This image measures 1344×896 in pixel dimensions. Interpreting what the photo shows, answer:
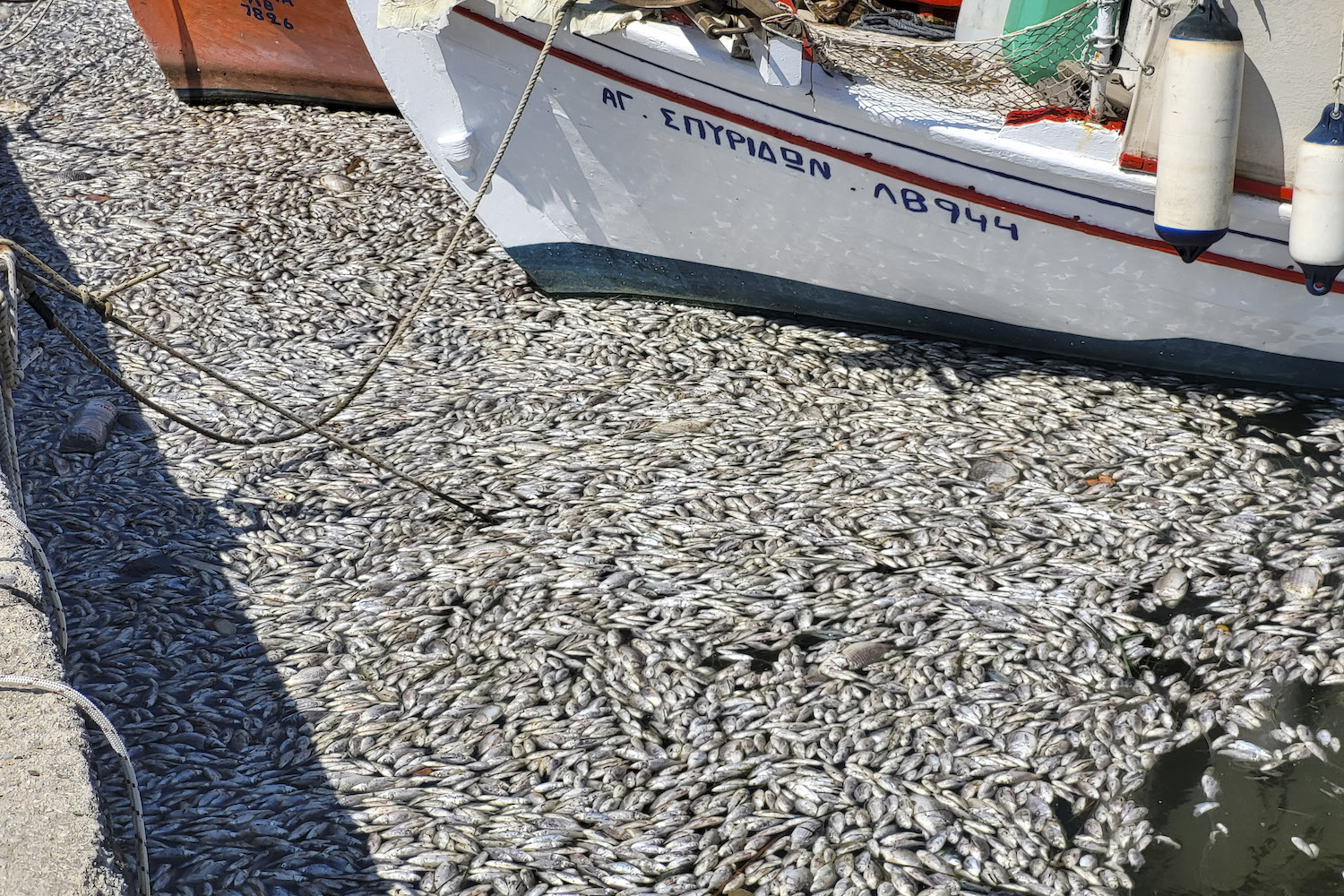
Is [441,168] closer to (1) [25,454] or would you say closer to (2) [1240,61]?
(1) [25,454]

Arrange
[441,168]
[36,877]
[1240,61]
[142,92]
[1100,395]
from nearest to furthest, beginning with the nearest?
[36,877], [1240,61], [1100,395], [441,168], [142,92]

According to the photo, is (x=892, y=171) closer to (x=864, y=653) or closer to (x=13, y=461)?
(x=864, y=653)

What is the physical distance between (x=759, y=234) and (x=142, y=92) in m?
7.91

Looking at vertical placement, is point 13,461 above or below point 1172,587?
above

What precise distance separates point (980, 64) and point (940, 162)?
0.90 metres

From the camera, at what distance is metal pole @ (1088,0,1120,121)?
5.66 meters

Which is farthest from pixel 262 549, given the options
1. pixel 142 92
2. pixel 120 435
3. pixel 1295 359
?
pixel 142 92

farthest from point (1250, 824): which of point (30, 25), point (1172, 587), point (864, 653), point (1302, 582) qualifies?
point (30, 25)

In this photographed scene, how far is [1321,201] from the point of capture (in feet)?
17.1

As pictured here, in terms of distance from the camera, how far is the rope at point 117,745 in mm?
3309

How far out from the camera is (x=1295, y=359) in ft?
20.8

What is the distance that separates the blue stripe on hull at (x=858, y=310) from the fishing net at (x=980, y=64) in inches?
49.1

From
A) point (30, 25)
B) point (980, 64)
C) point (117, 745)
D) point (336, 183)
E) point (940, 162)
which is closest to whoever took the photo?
point (117, 745)

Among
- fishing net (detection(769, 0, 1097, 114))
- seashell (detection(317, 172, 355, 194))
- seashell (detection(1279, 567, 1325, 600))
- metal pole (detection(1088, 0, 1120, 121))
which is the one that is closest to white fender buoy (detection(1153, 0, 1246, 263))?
metal pole (detection(1088, 0, 1120, 121))
